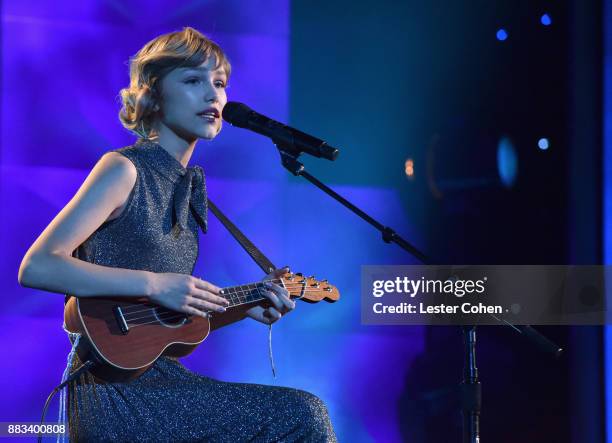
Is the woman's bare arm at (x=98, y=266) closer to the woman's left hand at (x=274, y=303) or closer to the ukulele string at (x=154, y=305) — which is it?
the ukulele string at (x=154, y=305)

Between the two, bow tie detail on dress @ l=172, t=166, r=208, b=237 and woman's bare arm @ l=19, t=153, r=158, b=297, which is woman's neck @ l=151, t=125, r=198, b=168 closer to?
bow tie detail on dress @ l=172, t=166, r=208, b=237

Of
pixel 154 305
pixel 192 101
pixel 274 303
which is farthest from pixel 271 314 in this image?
pixel 192 101

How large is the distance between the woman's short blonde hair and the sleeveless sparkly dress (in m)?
0.17

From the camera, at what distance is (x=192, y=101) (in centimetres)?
248

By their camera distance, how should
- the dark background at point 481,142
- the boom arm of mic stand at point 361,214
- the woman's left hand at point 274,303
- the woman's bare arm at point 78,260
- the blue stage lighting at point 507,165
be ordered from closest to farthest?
the woman's bare arm at point 78,260 < the boom arm of mic stand at point 361,214 < the woman's left hand at point 274,303 < the dark background at point 481,142 < the blue stage lighting at point 507,165

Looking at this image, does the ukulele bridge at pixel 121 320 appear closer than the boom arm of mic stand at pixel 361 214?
Yes

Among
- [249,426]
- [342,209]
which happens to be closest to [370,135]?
[342,209]

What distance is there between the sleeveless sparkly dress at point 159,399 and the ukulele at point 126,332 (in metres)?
0.07

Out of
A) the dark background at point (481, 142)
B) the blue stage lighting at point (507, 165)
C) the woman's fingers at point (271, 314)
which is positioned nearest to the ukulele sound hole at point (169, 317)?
the woman's fingers at point (271, 314)

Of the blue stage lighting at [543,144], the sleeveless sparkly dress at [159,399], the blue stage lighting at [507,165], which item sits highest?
the blue stage lighting at [543,144]

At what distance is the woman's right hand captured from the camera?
2.20 metres

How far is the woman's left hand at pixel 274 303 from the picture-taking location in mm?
2574

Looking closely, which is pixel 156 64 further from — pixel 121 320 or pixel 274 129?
pixel 121 320

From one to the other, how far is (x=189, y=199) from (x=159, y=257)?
9.6 inches
